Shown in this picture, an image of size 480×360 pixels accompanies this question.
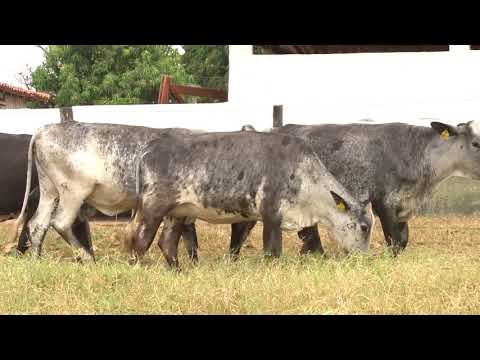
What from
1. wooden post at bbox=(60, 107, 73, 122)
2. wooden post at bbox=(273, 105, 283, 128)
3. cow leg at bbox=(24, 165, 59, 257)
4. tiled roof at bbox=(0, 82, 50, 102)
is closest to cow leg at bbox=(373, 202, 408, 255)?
wooden post at bbox=(273, 105, 283, 128)

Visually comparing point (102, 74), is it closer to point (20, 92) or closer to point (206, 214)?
point (20, 92)

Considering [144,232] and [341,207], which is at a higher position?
[341,207]

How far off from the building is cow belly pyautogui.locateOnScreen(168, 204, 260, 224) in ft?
61.4

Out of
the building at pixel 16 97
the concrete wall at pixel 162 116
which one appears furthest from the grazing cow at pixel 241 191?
the building at pixel 16 97

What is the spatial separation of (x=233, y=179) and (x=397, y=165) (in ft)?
7.26

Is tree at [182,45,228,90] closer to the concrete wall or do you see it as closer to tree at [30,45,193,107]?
tree at [30,45,193,107]

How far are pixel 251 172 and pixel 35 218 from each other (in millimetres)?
2844

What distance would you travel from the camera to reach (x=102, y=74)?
2694 cm

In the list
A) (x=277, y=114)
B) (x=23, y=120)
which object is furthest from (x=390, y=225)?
(x=23, y=120)

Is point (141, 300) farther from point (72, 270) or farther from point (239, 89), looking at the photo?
point (239, 89)

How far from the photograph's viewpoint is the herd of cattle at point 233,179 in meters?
7.69

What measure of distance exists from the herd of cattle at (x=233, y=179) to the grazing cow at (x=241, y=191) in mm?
11

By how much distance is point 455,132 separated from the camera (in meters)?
8.80

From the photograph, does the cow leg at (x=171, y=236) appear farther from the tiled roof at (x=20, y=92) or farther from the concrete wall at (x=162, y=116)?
the tiled roof at (x=20, y=92)
